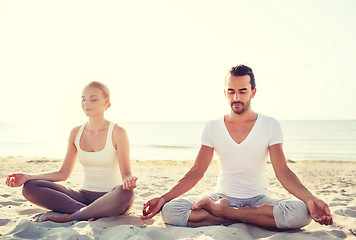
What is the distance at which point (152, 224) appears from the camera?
12.0 ft

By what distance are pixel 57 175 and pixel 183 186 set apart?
5.50 ft

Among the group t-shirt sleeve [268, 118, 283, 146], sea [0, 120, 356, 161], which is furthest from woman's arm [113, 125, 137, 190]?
sea [0, 120, 356, 161]

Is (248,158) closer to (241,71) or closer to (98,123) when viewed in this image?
(241,71)

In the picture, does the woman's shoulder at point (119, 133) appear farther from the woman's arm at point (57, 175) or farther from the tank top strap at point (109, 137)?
the woman's arm at point (57, 175)

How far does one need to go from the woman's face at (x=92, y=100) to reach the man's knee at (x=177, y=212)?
4.75 feet

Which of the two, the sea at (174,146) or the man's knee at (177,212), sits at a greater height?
the man's knee at (177,212)

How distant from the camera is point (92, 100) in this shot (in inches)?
156

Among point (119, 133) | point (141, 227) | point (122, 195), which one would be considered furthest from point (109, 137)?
point (141, 227)

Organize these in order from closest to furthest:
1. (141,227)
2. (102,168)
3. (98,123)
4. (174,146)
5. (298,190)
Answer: (298,190) < (141,227) < (102,168) < (98,123) < (174,146)

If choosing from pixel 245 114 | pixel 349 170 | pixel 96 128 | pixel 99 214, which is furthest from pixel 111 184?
pixel 349 170

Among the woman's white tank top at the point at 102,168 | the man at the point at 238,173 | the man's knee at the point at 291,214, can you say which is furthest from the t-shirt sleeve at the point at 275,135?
the woman's white tank top at the point at 102,168

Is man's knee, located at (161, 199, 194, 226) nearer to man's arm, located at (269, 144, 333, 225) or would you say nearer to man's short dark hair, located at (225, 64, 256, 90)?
man's arm, located at (269, 144, 333, 225)

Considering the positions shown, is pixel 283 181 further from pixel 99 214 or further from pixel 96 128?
pixel 96 128

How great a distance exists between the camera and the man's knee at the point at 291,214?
3.15 meters
